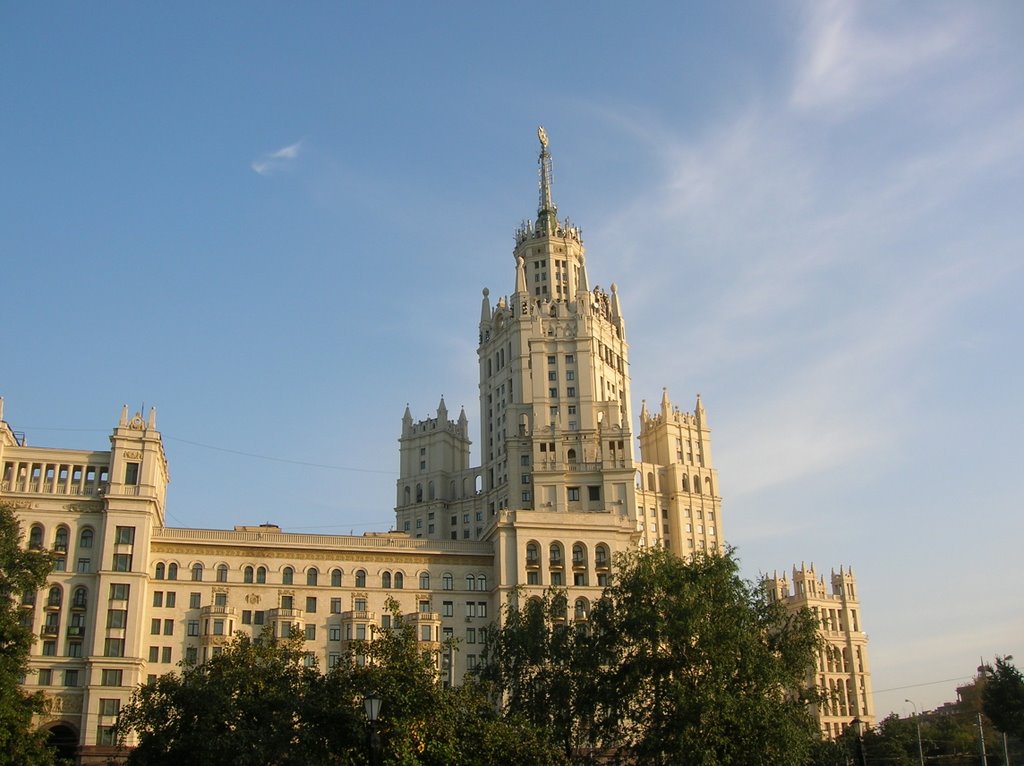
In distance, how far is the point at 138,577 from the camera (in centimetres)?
10144

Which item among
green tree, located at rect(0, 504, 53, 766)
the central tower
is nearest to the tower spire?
the central tower

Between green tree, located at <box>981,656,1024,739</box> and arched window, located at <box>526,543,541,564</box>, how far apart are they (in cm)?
4251

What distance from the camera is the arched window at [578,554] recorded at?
113000 millimetres

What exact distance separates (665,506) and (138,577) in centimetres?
7669

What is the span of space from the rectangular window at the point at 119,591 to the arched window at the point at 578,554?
42095 millimetres

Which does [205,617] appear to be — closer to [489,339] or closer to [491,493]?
[491,493]

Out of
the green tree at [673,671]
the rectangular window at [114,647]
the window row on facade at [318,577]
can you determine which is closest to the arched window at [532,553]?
the window row on facade at [318,577]

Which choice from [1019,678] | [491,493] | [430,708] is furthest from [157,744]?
[491,493]

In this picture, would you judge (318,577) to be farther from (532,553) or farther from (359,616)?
(532,553)

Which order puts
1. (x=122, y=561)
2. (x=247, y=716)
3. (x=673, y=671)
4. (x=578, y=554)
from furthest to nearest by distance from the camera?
1. (x=578, y=554)
2. (x=122, y=561)
3. (x=673, y=671)
4. (x=247, y=716)

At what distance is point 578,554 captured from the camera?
372ft

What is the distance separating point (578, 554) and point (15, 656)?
57124 mm

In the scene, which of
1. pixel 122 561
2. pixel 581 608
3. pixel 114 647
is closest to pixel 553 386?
pixel 581 608

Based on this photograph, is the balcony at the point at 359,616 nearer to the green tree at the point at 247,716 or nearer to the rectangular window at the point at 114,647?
the rectangular window at the point at 114,647
